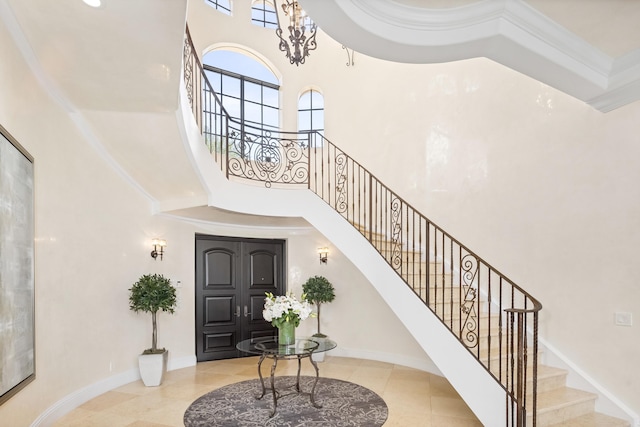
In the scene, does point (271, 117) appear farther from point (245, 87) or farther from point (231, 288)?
point (231, 288)

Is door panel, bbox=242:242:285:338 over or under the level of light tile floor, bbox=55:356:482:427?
over

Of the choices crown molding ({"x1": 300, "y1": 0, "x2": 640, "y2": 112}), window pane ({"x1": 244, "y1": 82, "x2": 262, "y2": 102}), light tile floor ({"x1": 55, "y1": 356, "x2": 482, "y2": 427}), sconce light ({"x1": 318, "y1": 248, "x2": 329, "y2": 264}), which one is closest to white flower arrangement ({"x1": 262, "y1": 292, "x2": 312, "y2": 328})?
light tile floor ({"x1": 55, "y1": 356, "x2": 482, "y2": 427})

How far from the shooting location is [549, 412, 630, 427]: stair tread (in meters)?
3.56

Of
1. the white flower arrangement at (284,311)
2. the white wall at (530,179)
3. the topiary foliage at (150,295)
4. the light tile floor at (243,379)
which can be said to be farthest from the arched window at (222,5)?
the light tile floor at (243,379)

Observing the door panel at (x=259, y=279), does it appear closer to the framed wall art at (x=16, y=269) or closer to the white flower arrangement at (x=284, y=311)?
the white flower arrangement at (x=284, y=311)

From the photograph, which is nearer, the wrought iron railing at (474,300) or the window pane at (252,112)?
the wrought iron railing at (474,300)

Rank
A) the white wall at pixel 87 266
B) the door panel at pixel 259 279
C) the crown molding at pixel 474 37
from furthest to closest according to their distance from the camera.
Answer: the door panel at pixel 259 279 < the white wall at pixel 87 266 < the crown molding at pixel 474 37

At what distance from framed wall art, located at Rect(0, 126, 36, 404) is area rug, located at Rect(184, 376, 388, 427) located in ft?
5.60

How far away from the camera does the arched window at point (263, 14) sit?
8.18 m

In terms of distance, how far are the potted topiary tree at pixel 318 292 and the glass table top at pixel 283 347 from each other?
186 centimetres

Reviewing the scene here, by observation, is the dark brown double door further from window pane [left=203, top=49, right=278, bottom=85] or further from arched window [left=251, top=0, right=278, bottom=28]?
arched window [left=251, top=0, right=278, bottom=28]

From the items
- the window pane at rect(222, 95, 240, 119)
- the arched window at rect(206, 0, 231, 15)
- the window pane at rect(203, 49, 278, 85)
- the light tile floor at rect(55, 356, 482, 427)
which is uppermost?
the arched window at rect(206, 0, 231, 15)

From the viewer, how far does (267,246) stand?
7.69 metres

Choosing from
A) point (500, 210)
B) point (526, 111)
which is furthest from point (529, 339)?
point (526, 111)
